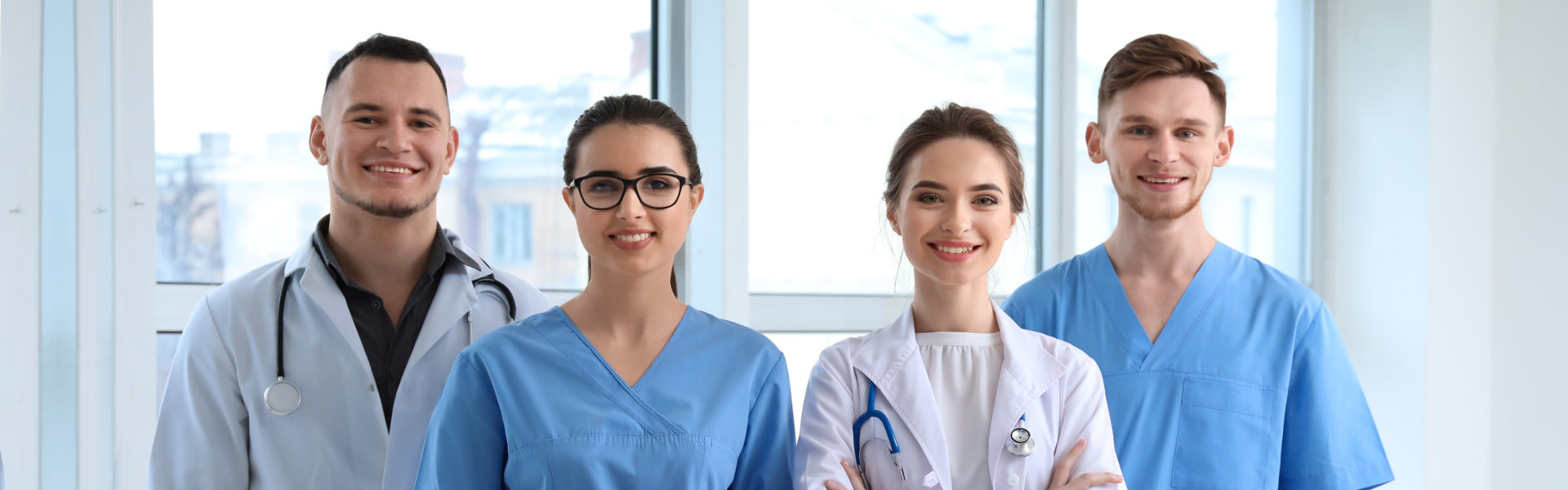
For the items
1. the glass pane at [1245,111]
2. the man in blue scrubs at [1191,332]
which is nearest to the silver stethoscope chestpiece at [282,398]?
the man in blue scrubs at [1191,332]

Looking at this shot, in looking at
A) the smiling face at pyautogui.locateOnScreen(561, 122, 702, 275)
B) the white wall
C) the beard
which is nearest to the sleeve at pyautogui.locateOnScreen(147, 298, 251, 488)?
the beard

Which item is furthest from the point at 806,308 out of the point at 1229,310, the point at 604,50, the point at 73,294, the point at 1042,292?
the point at 73,294

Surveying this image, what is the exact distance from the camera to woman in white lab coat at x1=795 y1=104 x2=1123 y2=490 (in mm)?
1573

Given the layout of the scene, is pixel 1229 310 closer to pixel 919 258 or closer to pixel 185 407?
pixel 919 258

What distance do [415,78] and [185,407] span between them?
69 centimetres

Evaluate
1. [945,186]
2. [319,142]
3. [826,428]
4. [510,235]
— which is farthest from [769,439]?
[510,235]

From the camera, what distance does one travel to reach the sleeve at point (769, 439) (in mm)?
1606

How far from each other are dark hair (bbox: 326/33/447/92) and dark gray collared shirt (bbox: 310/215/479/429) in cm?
30

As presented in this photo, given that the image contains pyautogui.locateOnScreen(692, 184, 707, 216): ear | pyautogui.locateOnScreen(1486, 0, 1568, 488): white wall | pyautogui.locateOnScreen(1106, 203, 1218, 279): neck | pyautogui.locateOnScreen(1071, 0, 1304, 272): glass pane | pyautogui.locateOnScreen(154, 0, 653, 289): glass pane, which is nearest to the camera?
pyautogui.locateOnScreen(692, 184, 707, 216): ear

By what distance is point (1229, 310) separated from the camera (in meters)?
1.99

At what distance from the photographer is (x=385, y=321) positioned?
1833mm

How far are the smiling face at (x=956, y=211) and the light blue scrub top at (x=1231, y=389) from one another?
0.41 meters

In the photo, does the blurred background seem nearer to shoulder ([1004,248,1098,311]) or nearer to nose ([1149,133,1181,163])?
shoulder ([1004,248,1098,311])

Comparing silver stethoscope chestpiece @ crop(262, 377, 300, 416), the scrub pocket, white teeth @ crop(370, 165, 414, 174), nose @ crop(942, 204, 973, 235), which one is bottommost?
the scrub pocket
